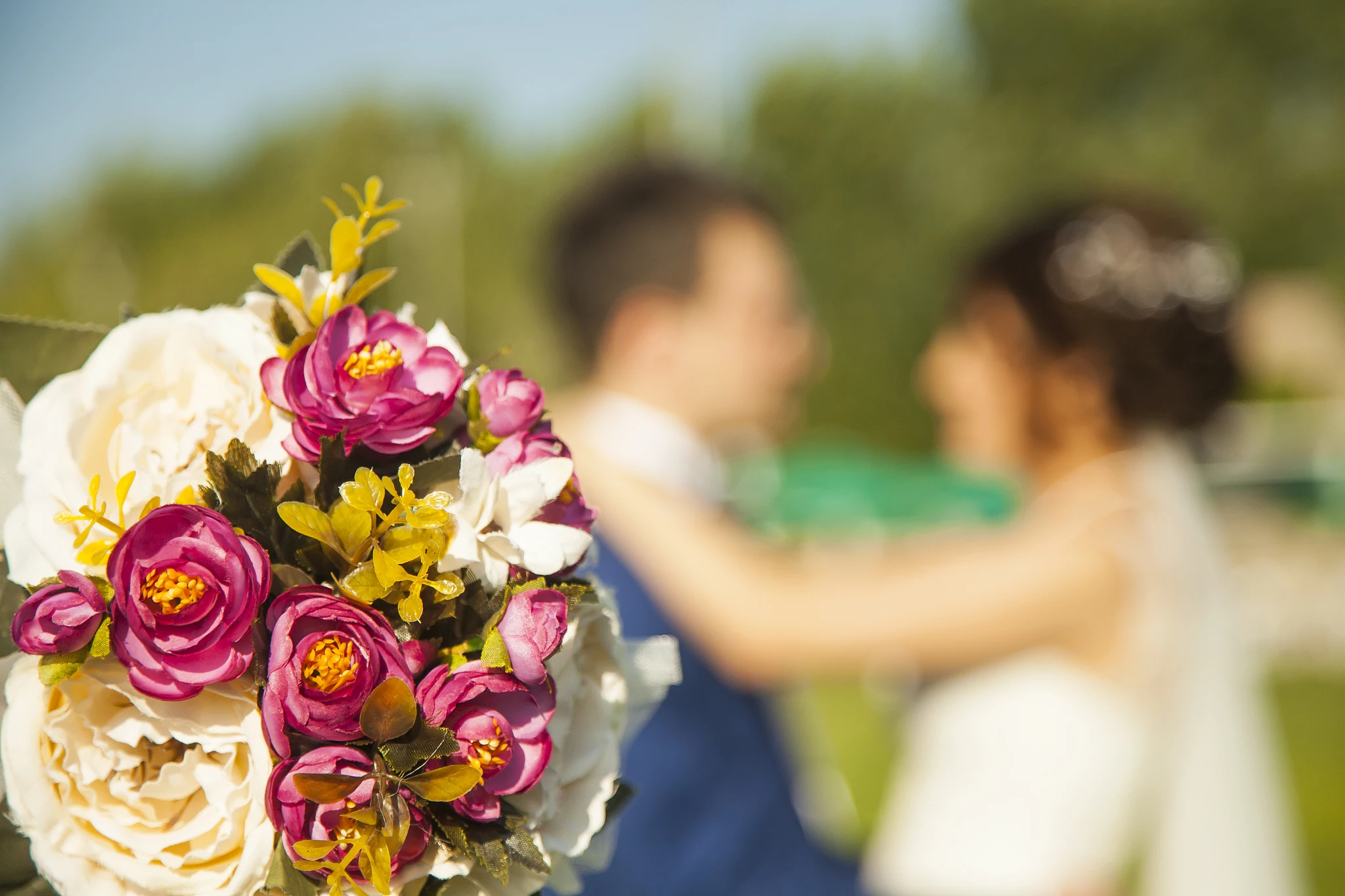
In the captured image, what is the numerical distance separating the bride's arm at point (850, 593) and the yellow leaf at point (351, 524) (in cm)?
191

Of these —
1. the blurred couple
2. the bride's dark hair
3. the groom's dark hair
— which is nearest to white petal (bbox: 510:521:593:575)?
the blurred couple

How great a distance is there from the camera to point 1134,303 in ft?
11.6

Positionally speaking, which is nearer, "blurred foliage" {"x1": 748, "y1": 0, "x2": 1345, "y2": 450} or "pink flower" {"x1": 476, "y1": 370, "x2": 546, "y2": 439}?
"pink flower" {"x1": 476, "y1": 370, "x2": 546, "y2": 439}

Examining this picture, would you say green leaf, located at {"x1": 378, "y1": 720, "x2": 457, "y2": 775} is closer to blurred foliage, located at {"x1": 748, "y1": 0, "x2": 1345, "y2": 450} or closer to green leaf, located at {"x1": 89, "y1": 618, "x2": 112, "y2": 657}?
green leaf, located at {"x1": 89, "y1": 618, "x2": 112, "y2": 657}

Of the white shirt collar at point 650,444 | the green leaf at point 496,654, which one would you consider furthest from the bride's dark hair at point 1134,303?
the green leaf at point 496,654

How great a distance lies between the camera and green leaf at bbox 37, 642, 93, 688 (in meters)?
0.90

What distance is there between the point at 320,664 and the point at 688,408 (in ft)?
7.75

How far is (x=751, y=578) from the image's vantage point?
9.48 feet

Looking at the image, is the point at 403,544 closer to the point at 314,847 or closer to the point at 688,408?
the point at 314,847

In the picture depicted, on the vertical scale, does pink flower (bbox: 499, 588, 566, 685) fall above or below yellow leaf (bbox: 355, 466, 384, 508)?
below

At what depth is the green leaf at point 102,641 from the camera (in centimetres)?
90

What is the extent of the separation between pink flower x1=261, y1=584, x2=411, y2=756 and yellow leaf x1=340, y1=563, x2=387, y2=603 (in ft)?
0.04

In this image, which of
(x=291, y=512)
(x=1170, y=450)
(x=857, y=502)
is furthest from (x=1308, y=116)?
(x=291, y=512)

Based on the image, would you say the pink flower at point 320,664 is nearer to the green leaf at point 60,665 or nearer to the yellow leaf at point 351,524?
the yellow leaf at point 351,524
